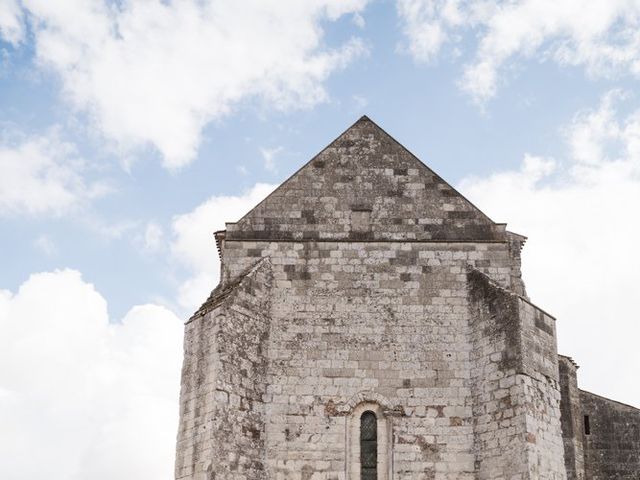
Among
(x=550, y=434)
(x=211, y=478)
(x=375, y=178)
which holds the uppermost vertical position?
(x=375, y=178)

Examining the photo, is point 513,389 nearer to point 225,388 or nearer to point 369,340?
point 369,340

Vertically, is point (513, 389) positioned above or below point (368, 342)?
below

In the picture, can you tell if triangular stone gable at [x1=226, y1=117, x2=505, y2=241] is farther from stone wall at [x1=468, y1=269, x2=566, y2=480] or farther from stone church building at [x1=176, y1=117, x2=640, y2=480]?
stone wall at [x1=468, y1=269, x2=566, y2=480]

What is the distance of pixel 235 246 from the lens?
15391 mm

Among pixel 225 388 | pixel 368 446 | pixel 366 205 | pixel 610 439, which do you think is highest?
pixel 366 205

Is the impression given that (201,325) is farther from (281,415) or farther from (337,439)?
(337,439)

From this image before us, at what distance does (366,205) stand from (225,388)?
442cm

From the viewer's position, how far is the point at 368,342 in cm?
1467

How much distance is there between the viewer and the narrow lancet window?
13.9m

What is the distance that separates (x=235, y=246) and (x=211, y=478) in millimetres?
4364

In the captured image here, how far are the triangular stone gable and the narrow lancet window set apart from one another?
127 inches

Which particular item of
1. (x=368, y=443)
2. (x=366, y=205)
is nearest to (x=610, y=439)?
(x=368, y=443)

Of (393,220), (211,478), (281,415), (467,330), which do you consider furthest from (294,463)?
(393,220)

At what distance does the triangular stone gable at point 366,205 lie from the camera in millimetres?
15477
